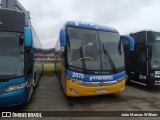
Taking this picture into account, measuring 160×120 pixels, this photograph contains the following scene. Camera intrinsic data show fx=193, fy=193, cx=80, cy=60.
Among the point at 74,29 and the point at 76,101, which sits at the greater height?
the point at 74,29

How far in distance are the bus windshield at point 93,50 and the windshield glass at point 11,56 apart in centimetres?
181

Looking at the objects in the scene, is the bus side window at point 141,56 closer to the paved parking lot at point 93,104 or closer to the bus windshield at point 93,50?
the paved parking lot at point 93,104

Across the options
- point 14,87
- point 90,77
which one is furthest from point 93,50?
point 14,87

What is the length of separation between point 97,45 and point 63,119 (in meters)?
3.21

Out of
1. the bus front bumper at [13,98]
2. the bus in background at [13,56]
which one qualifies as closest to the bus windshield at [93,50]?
the bus in background at [13,56]

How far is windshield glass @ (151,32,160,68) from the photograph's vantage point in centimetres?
952

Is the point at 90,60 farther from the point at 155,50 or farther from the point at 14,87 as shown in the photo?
the point at 155,50

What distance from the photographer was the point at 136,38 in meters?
10.9

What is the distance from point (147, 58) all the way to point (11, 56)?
6.49 metres

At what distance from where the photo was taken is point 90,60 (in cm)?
720

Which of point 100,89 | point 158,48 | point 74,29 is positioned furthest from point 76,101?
point 158,48

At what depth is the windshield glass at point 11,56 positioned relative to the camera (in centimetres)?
583

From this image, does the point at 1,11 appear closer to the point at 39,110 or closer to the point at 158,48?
the point at 39,110

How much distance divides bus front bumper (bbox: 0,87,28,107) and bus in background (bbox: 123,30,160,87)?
244 inches
